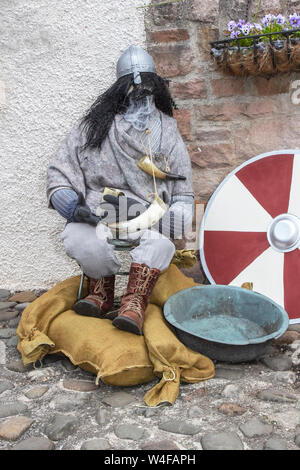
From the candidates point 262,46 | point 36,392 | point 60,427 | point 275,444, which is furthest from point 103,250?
point 262,46

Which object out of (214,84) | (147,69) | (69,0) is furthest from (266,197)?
(69,0)

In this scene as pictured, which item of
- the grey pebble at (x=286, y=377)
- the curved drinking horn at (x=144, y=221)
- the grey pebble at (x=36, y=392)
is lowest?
the grey pebble at (x=286, y=377)

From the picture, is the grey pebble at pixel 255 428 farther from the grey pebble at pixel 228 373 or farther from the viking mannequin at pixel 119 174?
the viking mannequin at pixel 119 174

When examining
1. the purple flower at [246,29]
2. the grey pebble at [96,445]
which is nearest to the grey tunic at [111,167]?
the purple flower at [246,29]

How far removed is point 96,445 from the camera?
1.52 metres

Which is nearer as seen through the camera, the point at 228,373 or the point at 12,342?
the point at 228,373

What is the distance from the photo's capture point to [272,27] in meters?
2.44

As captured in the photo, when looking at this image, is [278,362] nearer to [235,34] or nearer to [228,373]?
[228,373]

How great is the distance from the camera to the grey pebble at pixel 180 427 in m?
1.58

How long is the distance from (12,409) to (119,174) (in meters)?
1.13

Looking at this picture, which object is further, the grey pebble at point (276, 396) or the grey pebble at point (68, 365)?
the grey pebble at point (68, 365)

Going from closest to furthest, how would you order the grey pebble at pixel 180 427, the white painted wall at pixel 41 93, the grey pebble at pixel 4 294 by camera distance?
the grey pebble at pixel 180 427 → the white painted wall at pixel 41 93 → the grey pebble at pixel 4 294

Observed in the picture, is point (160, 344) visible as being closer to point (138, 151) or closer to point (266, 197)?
point (138, 151)

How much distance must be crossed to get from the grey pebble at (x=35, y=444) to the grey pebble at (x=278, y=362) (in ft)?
3.06
